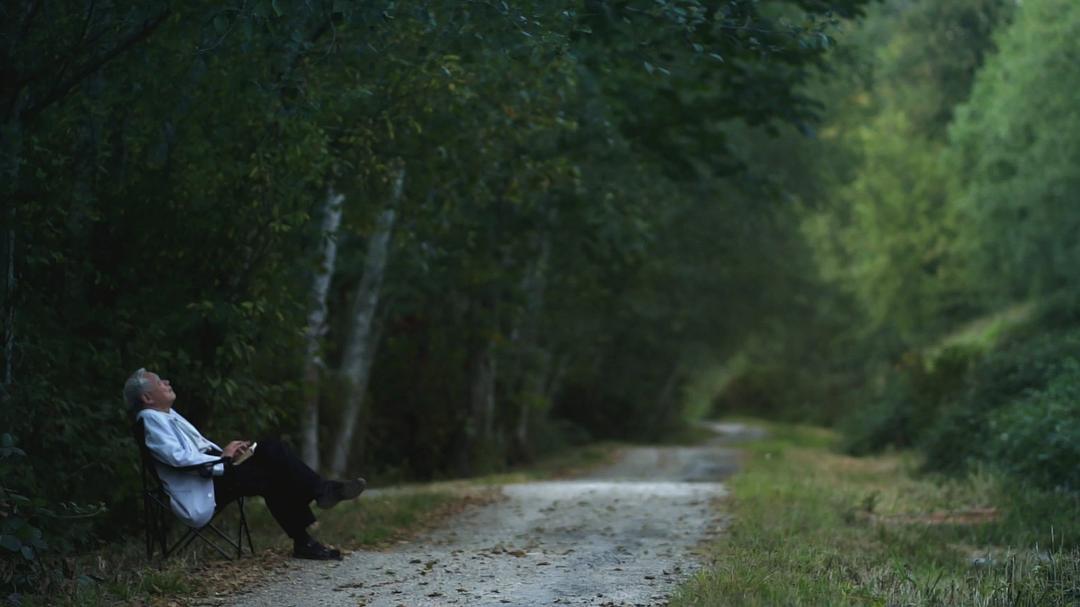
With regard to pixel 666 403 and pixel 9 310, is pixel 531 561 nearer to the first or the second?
pixel 9 310

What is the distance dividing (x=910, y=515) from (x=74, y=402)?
26.5 feet

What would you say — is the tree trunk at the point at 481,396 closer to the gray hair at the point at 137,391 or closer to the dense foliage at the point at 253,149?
the dense foliage at the point at 253,149

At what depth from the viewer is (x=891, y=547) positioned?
9930 millimetres

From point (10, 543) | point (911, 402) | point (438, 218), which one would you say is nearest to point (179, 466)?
point (10, 543)

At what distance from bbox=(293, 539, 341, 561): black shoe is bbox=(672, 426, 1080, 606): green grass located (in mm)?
2623

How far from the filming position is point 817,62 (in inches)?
594

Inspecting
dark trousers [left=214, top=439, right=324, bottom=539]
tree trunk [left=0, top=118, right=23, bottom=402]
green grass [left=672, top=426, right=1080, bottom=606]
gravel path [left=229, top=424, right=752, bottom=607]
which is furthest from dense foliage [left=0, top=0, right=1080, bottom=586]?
green grass [left=672, top=426, right=1080, bottom=606]

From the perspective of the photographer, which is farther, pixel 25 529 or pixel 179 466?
pixel 179 466

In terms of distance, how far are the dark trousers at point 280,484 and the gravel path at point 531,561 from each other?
35cm

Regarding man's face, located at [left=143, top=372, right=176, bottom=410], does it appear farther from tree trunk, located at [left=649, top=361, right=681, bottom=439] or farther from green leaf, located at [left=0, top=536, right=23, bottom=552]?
tree trunk, located at [left=649, top=361, right=681, bottom=439]

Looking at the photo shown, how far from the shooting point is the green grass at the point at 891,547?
734cm

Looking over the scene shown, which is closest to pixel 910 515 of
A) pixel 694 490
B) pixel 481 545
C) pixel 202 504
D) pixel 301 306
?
pixel 694 490

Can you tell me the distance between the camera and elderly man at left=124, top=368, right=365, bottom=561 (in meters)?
8.55

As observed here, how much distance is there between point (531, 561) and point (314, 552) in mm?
1507
